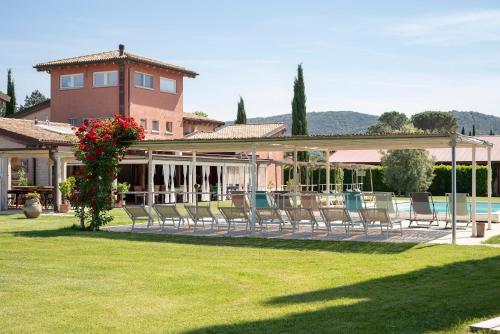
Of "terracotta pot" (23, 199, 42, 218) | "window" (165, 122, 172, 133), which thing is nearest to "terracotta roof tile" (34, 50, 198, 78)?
"window" (165, 122, 172, 133)

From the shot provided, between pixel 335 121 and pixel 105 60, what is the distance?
137 meters

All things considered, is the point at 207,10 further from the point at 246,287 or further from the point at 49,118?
the point at 49,118

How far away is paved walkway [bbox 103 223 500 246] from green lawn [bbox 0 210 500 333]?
1.01 metres

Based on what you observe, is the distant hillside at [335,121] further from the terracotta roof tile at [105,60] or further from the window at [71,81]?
the window at [71,81]

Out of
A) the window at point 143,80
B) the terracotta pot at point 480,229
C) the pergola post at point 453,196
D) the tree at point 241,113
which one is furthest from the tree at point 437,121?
the pergola post at point 453,196

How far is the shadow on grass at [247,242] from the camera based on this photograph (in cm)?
1425

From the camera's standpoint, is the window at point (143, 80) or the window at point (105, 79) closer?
the window at point (105, 79)

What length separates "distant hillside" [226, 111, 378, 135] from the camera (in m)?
167

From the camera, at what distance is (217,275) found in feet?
35.6

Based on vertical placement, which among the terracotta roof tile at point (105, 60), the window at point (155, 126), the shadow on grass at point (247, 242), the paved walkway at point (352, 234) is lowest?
the shadow on grass at point (247, 242)

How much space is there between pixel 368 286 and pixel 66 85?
113ft

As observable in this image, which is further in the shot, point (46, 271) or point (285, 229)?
point (285, 229)

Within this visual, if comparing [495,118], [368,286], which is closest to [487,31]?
[368,286]

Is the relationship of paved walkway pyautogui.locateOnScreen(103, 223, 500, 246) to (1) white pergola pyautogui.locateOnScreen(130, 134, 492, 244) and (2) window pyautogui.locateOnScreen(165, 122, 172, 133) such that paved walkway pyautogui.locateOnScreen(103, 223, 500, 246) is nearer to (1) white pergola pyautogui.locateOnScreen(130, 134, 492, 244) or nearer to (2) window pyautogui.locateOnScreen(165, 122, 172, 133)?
(1) white pergola pyautogui.locateOnScreen(130, 134, 492, 244)
